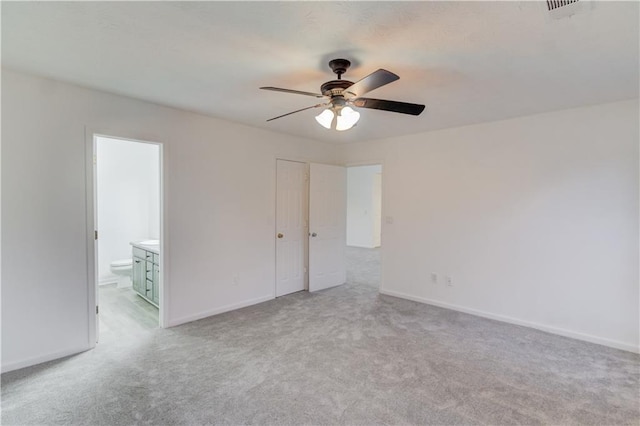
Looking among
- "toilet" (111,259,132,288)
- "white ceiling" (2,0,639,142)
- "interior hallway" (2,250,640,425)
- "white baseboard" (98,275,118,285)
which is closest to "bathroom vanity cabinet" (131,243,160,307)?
"toilet" (111,259,132,288)

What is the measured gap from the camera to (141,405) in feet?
6.91

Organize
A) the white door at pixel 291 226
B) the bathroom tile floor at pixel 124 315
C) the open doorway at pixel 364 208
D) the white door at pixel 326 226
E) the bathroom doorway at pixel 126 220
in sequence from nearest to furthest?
the bathroom tile floor at pixel 124 315 < the bathroom doorway at pixel 126 220 < the white door at pixel 291 226 < the white door at pixel 326 226 < the open doorway at pixel 364 208

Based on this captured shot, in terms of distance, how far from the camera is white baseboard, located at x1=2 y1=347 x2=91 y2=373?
2.48m

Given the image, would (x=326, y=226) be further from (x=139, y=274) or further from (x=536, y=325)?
(x=536, y=325)

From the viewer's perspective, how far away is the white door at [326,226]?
488cm

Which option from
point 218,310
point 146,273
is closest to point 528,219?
point 218,310

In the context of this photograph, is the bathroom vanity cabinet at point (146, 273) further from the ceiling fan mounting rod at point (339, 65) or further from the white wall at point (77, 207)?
the ceiling fan mounting rod at point (339, 65)

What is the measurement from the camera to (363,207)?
31.7 feet

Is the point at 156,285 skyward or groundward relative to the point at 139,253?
groundward

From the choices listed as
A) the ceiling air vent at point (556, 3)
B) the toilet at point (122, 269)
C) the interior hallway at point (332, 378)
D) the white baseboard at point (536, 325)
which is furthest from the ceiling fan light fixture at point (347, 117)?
the toilet at point (122, 269)

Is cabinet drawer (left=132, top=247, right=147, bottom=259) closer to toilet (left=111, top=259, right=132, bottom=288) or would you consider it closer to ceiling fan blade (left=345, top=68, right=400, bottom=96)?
toilet (left=111, top=259, right=132, bottom=288)

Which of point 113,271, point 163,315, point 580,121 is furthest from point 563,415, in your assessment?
point 113,271

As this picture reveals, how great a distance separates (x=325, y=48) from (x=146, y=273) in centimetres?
370

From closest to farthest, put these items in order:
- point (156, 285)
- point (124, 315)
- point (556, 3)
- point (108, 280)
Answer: point (556, 3) → point (124, 315) → point (156, 285) → point (108, 280)
